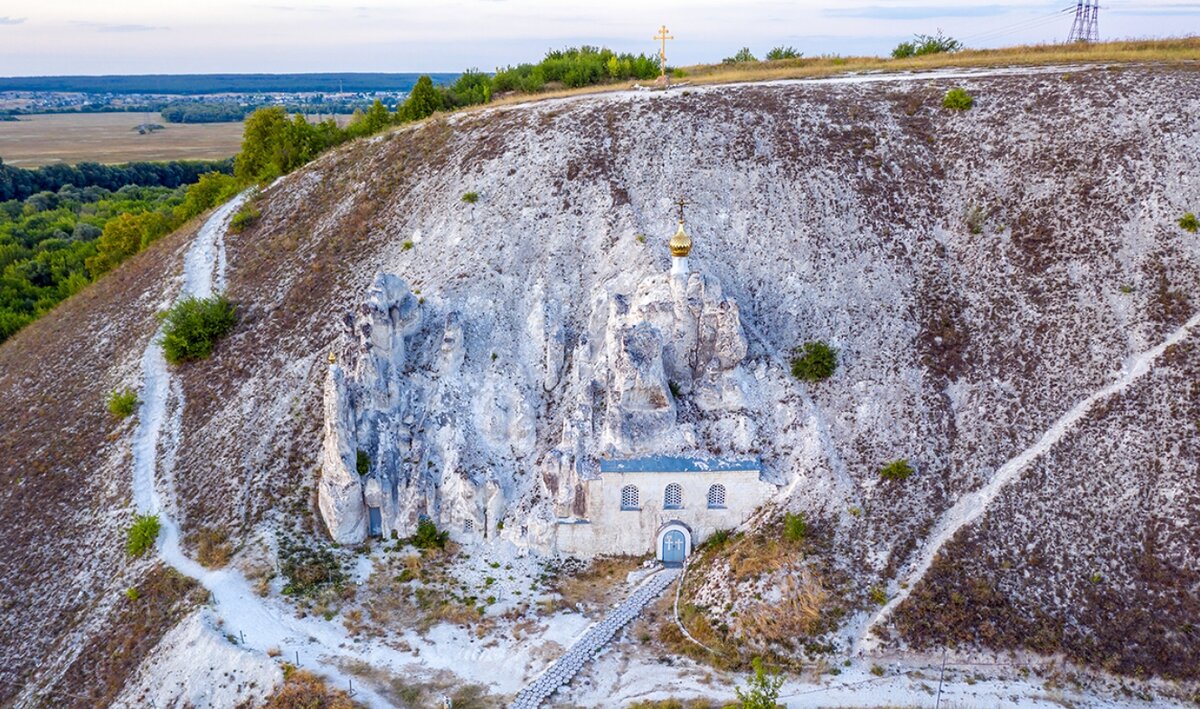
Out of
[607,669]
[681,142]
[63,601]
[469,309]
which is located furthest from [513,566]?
[681,142]

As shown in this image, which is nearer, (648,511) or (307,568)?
(307,568)

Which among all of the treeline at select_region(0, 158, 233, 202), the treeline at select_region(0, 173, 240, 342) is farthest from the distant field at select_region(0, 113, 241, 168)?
the treeline at select_region(0, 173, 240, 342)

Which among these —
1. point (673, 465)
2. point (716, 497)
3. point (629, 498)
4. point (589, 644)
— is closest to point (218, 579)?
point (589, 644)

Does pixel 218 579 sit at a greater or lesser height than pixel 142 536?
lesser

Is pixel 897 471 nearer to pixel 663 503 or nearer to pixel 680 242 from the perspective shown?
pixel 663 503

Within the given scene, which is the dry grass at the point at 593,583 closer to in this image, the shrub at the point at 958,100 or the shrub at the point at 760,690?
the shrub at the point at 760,690

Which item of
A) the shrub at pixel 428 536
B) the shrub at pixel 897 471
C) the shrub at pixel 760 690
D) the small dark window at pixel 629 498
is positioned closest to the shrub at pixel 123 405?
the shrub at pixel 428 536

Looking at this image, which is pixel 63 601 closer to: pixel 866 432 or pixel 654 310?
pixel 654 310
